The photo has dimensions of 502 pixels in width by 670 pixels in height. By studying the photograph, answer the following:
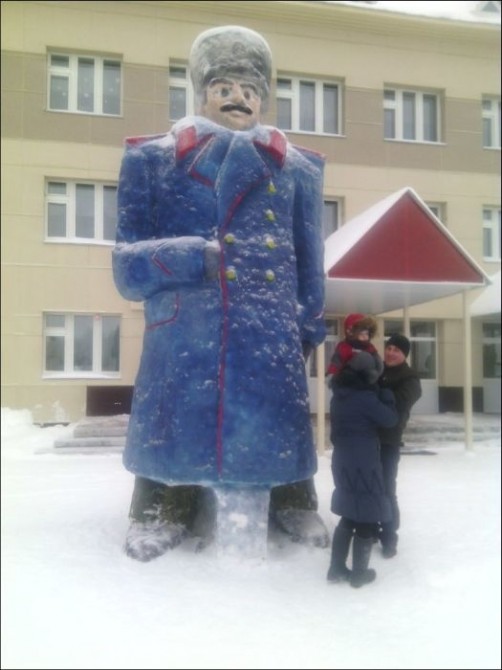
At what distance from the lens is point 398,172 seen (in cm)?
135

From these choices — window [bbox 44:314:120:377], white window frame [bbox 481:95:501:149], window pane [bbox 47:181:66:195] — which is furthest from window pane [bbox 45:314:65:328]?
white window frame [bbox 481:95:501:149]

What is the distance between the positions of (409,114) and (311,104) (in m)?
0.20

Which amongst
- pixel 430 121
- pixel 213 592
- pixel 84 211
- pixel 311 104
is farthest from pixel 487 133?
pixel 213 592

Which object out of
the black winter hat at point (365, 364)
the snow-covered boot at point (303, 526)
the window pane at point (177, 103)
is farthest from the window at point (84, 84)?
the snow-covered boot at point (303, 526)

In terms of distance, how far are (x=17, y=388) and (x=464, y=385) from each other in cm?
77

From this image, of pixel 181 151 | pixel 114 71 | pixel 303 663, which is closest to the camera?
pixel 303 663

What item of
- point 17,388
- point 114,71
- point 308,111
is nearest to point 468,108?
point 308,111

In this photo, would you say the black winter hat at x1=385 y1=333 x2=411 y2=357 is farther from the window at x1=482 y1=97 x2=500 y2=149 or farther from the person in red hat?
the window at x1=482 y1=97 x2=500 y2=149

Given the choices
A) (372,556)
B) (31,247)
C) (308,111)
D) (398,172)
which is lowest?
(372,556)

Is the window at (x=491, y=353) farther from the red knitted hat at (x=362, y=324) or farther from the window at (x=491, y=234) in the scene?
the red knitted hat at (x=362, y=324)

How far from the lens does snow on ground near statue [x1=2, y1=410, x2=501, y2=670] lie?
98cm

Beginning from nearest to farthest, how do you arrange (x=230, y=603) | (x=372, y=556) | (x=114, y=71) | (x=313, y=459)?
1. (x=230, y=603)
2. (x=114, y=71)
3. (x=313, y=459)
4. (x=372, y=556)

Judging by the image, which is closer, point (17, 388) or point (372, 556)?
point (17, 388)

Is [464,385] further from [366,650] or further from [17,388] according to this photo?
[17,388]
